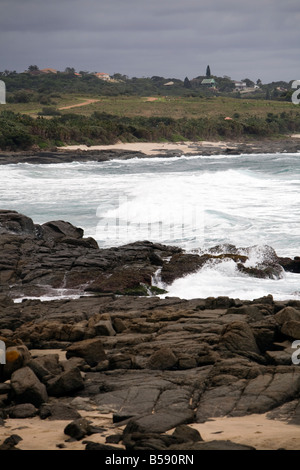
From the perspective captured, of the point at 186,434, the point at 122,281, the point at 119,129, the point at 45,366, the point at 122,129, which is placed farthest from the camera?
the point at 122,129

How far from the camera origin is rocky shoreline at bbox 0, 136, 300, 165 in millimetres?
52250

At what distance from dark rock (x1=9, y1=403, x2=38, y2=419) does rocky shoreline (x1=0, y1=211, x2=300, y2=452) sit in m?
0.01

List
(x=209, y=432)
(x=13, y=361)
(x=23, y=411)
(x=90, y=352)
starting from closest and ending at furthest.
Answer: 1. (x=209, y=432)
2. (x=23, y=411)
3. (x=13, y=361)
4. (x=90, y=352)

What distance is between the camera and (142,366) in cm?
892

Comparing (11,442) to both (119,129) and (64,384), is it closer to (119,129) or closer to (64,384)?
(64,384)

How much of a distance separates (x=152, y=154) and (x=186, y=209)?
1383 inches

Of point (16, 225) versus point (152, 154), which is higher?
point (152, 154)

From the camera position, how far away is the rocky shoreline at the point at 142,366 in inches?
276

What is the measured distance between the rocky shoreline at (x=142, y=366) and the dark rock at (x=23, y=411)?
1 cm

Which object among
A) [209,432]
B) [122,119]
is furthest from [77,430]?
[122,119]

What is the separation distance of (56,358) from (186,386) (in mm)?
1815

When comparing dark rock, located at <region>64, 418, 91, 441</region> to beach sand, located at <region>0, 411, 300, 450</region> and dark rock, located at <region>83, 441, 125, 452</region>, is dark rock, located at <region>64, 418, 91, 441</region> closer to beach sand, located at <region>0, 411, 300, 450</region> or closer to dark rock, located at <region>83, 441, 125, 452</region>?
beach sand, located at <region>0, 411, 300, 450</region>

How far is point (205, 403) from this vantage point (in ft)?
25.1
